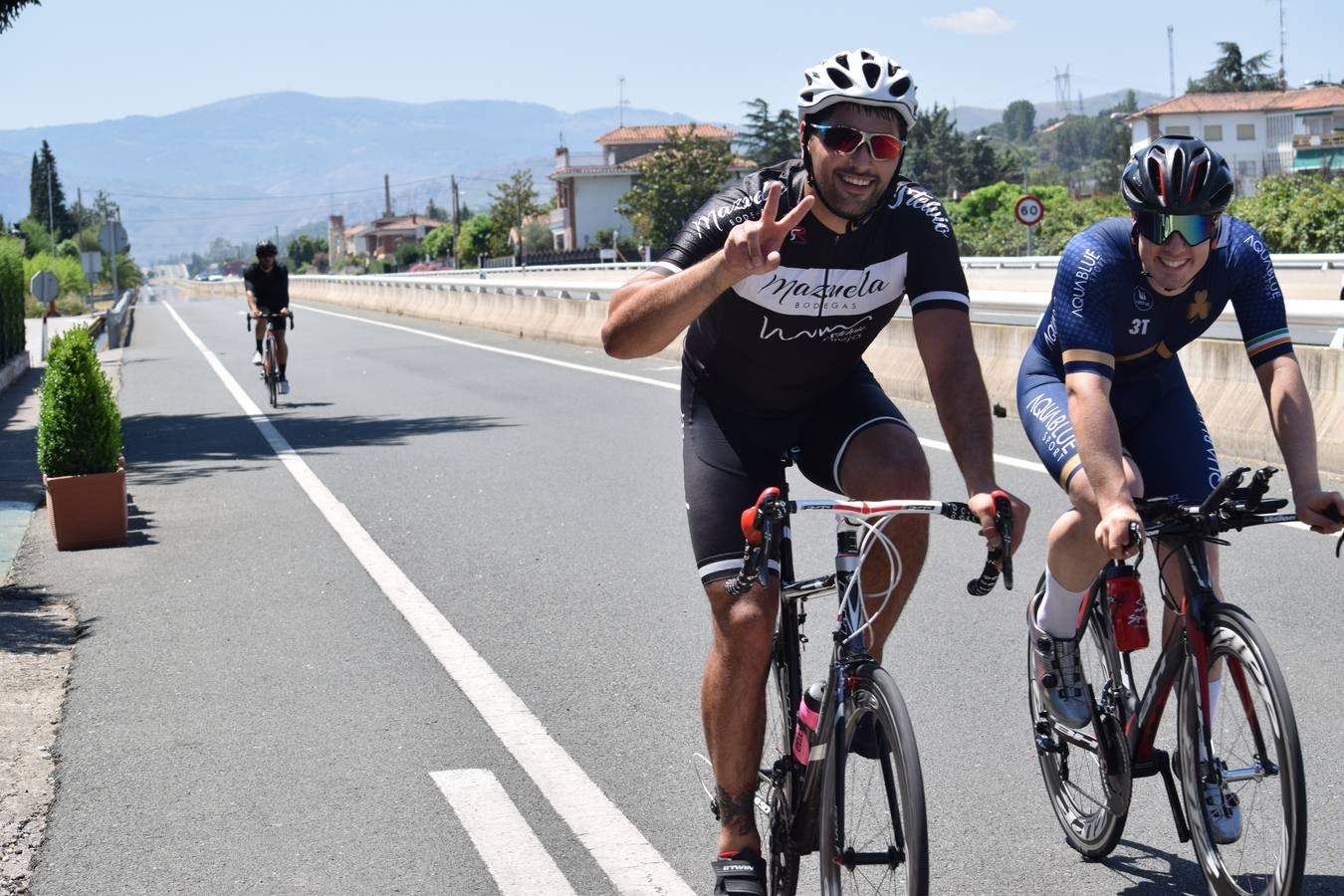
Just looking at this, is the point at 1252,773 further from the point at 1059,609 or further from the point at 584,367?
the point at 584,367

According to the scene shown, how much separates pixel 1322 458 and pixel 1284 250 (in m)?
38.8

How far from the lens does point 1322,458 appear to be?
10711mm

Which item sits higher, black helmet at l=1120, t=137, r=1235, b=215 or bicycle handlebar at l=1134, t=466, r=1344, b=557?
black helmet at l=1120, t=137, r=1235, b=215

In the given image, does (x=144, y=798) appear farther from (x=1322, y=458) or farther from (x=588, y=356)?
(x=588, y=356)

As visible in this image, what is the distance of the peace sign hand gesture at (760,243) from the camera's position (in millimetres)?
3479

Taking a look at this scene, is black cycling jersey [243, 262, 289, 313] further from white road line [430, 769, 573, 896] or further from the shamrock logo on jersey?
the shamrock logo on jersey

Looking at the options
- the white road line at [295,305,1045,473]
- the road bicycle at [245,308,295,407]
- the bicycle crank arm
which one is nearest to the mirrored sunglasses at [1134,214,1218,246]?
the bicycle crank arm

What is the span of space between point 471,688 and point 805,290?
3.09 metres

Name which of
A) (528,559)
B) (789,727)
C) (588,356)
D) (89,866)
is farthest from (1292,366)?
(588,356)

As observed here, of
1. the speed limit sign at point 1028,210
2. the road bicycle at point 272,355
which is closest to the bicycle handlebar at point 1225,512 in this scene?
the road bicycle at point 272,355

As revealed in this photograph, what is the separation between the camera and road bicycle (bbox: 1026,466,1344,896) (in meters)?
3.66

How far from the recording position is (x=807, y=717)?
12.5ft

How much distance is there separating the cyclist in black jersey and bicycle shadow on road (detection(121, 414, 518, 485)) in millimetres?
9856

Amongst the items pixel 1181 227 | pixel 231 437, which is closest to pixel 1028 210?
pixel 231 437
